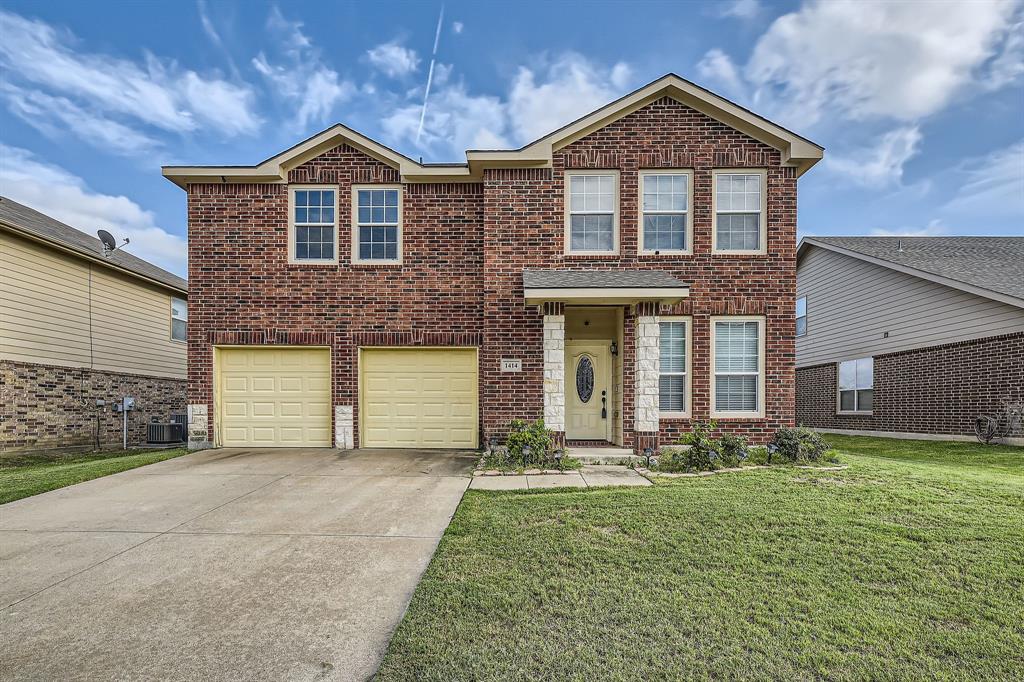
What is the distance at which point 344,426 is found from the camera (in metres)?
10.6

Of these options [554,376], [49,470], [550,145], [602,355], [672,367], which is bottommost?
[49,470]

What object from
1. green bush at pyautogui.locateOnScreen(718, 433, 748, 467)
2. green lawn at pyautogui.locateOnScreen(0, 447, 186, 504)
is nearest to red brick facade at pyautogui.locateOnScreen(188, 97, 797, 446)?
green bush at pyautogui.locateOnScreen(718, 433, 748, 467)

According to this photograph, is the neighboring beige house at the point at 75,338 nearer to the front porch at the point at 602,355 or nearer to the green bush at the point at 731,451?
the front porch at the point at 602,355

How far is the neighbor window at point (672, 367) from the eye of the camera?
391 inches

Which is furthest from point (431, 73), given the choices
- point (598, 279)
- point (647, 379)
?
point (647, 379)

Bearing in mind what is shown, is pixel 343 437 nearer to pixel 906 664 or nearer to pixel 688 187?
pixel 688 187

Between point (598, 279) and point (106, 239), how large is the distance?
1434 centimetres

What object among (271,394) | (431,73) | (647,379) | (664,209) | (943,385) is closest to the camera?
(647,379)

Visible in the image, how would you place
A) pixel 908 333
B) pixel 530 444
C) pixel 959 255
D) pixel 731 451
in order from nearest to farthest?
pixel 731 451 < pixel 530 444 < pixel 908 333 < pixel 959 255

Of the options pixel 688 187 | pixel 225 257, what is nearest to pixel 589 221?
A: pixel 688 187

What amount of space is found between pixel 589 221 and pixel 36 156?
81.9ft

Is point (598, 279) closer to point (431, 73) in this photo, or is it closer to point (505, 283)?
point (505, 283)

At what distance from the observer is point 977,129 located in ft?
70.3

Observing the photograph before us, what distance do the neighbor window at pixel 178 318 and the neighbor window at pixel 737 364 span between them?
16.7m
